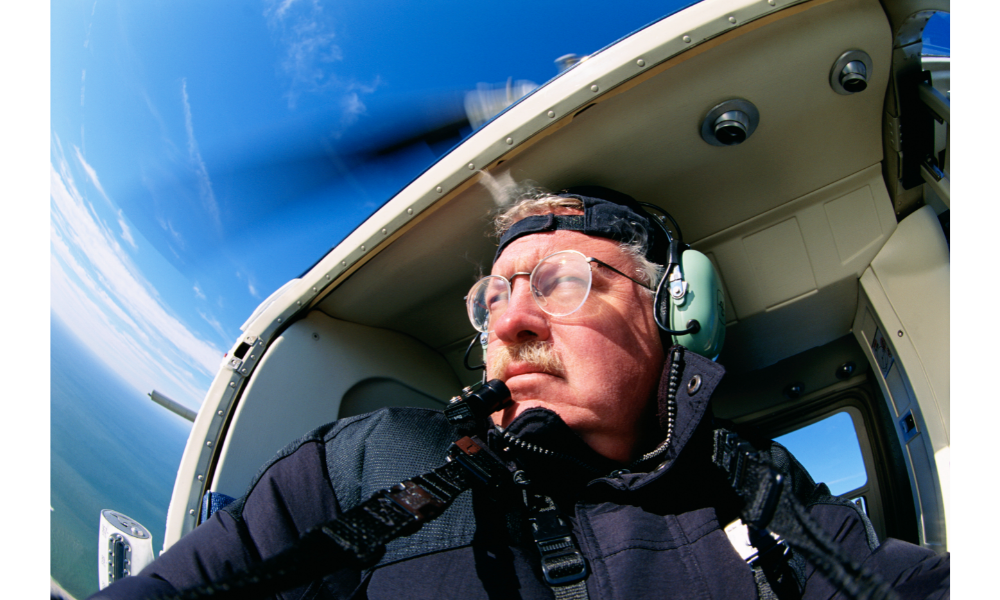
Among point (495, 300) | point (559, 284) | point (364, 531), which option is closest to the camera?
point (364, 531)

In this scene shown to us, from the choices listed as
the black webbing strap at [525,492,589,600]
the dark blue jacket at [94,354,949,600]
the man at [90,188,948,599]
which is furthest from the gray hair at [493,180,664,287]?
the black webbing strap at [525,492,589,600]

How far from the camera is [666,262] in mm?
1700

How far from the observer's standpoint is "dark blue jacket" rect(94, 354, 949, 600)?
1074mm

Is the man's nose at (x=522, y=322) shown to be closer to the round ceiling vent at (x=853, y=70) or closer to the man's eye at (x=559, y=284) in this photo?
the man's eye at (x=559, y=284)

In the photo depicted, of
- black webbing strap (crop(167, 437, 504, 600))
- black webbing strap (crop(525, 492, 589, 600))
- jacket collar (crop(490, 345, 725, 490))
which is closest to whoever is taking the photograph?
black webbing strap (crop(167, 437, 504, 600))

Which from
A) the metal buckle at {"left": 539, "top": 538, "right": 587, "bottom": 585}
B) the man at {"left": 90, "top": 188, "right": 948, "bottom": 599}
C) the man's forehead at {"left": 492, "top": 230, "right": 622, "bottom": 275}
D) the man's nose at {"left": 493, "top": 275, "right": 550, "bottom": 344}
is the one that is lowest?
the metal buckle at {"left": 539, "top": 538, "right": 587, "bottom": 585}

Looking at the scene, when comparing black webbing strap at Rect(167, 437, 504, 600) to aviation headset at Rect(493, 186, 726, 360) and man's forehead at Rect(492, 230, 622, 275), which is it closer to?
man's forehead at Rect(492, 230, 622, 275)

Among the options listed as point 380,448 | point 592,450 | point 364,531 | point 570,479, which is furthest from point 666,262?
point 364,531

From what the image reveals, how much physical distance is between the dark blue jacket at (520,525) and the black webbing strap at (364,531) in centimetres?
8

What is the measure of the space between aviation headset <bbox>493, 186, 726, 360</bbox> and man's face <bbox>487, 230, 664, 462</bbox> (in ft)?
0.13

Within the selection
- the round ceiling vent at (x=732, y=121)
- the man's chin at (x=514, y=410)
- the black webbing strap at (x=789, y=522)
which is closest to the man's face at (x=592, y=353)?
the man's chin at (x=514, y=410)

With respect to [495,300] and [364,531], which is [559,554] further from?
[495,300]

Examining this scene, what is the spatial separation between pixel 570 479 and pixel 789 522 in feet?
1.66

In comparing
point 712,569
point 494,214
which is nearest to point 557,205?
point 494,214
